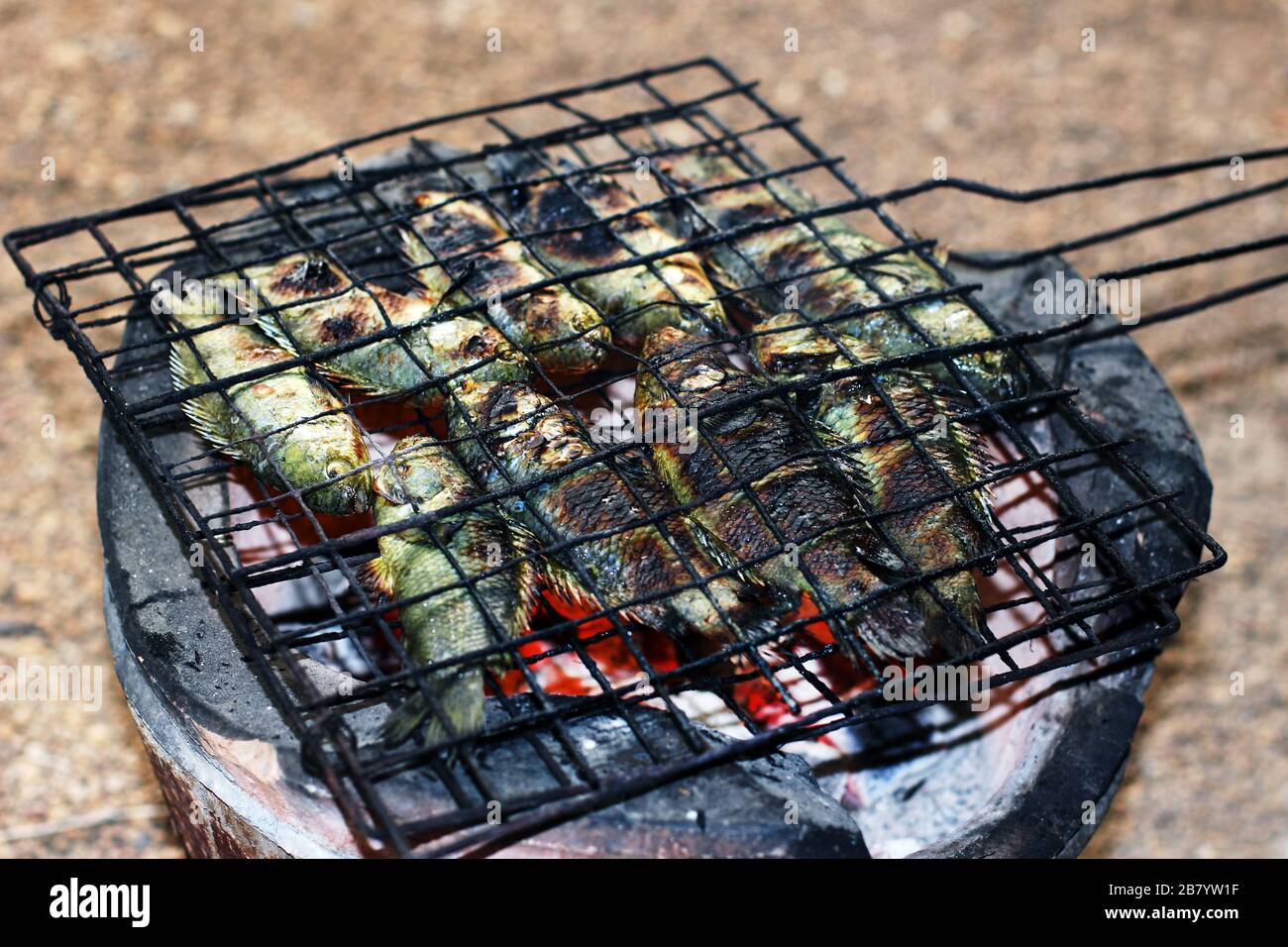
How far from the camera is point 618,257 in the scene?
360 centimetres

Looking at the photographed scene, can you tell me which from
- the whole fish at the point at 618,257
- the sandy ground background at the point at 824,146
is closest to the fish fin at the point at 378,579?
the whole fish at the point at 618,257

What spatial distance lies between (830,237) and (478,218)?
1.09 meters

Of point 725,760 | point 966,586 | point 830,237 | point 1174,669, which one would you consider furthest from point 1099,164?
point 725,760

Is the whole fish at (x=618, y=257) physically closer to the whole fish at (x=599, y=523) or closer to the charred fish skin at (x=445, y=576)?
the whole fish at (x=599, y=523)

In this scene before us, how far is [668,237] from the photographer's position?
12.3 ft

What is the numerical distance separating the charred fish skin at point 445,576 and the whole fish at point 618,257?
0.78 m

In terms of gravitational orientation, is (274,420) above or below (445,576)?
above

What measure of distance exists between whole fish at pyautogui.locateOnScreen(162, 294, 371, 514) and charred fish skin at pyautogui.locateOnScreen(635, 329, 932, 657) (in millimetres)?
774

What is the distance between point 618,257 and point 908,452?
3.64ft

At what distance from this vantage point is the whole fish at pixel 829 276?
3420 millimetres

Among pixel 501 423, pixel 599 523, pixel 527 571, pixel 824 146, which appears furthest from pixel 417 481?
pixel 824 146

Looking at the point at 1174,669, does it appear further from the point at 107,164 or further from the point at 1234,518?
the point at 107,164

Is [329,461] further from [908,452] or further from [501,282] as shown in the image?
[908,452]
